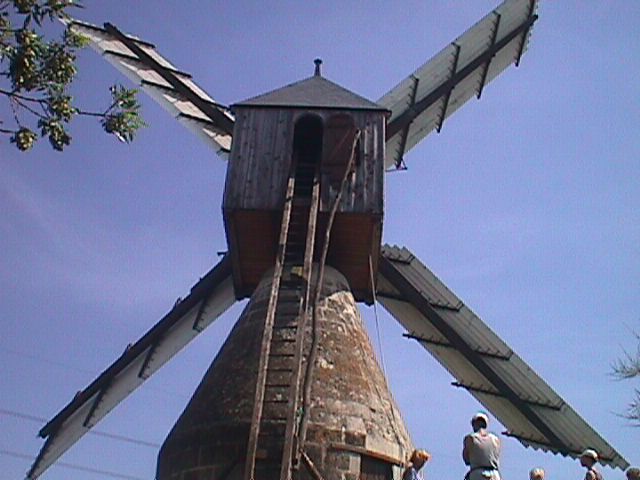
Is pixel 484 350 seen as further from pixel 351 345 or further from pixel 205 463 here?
pixel 205 463

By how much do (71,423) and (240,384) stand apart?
15.9 feet

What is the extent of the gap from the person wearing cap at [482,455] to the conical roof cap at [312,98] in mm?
6503

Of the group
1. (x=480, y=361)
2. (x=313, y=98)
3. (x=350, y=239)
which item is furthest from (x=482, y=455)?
(x=313, y=98)

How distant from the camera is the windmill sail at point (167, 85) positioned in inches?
548

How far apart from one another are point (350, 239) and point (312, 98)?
7.68 feet

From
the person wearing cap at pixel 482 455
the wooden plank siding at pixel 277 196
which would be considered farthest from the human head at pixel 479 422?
the wooden plank siding at pixel 277 196

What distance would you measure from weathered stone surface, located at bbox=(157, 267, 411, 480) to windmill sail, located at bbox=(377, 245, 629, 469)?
7.40ft

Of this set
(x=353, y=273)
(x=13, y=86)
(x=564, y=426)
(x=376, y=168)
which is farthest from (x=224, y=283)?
(x=13, y=86)

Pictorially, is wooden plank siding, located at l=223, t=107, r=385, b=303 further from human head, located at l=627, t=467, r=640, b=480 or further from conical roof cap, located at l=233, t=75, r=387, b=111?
human head, located at l=627, t=467, r=640, b=480

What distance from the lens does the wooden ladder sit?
8805 mm

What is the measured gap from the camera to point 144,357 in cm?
1320

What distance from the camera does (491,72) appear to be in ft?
48.5

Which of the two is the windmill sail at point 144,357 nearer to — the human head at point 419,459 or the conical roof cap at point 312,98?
the conical roof cap at point 312,98

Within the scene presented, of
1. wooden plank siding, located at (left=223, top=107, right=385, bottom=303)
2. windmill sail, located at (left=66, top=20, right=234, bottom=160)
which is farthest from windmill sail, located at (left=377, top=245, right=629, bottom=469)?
windmill sail, located at (left=66, top=20, right=234, bottom=160)
